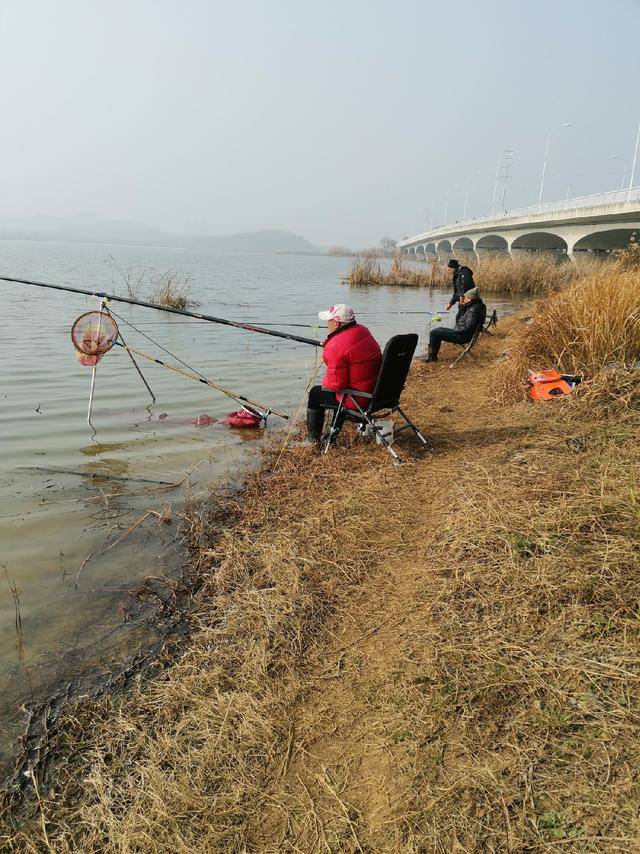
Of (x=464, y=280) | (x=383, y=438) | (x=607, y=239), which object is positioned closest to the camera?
(x=383, y=438)

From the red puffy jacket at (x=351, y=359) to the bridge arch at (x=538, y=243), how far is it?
137 feet

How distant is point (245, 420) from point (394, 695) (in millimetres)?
5289

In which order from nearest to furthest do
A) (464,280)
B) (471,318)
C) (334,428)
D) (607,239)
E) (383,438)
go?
1. (383,438)
2. (334,428)
3. (471,318)
4. (464,280)
5. (607,239)

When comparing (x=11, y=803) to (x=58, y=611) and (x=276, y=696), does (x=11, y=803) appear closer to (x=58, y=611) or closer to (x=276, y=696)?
(x=276, y=696)

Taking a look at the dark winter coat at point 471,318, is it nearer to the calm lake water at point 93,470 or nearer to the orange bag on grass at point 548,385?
the calm lake water at point 93,470

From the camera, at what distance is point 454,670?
2443 mm

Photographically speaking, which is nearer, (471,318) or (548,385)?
(548,385)

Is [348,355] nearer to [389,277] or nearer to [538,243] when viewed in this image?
[389,277]

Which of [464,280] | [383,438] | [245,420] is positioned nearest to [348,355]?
[383,438]

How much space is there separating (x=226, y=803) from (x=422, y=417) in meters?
5.52

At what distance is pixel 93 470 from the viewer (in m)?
5.84

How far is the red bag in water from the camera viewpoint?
733 centimetres

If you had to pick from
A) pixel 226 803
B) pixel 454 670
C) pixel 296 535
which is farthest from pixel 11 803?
pixel 296 535

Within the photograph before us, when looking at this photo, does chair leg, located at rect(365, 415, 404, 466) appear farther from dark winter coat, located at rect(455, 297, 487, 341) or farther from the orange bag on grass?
dark winter coat, located at rect(455, 297, 487, 341)
